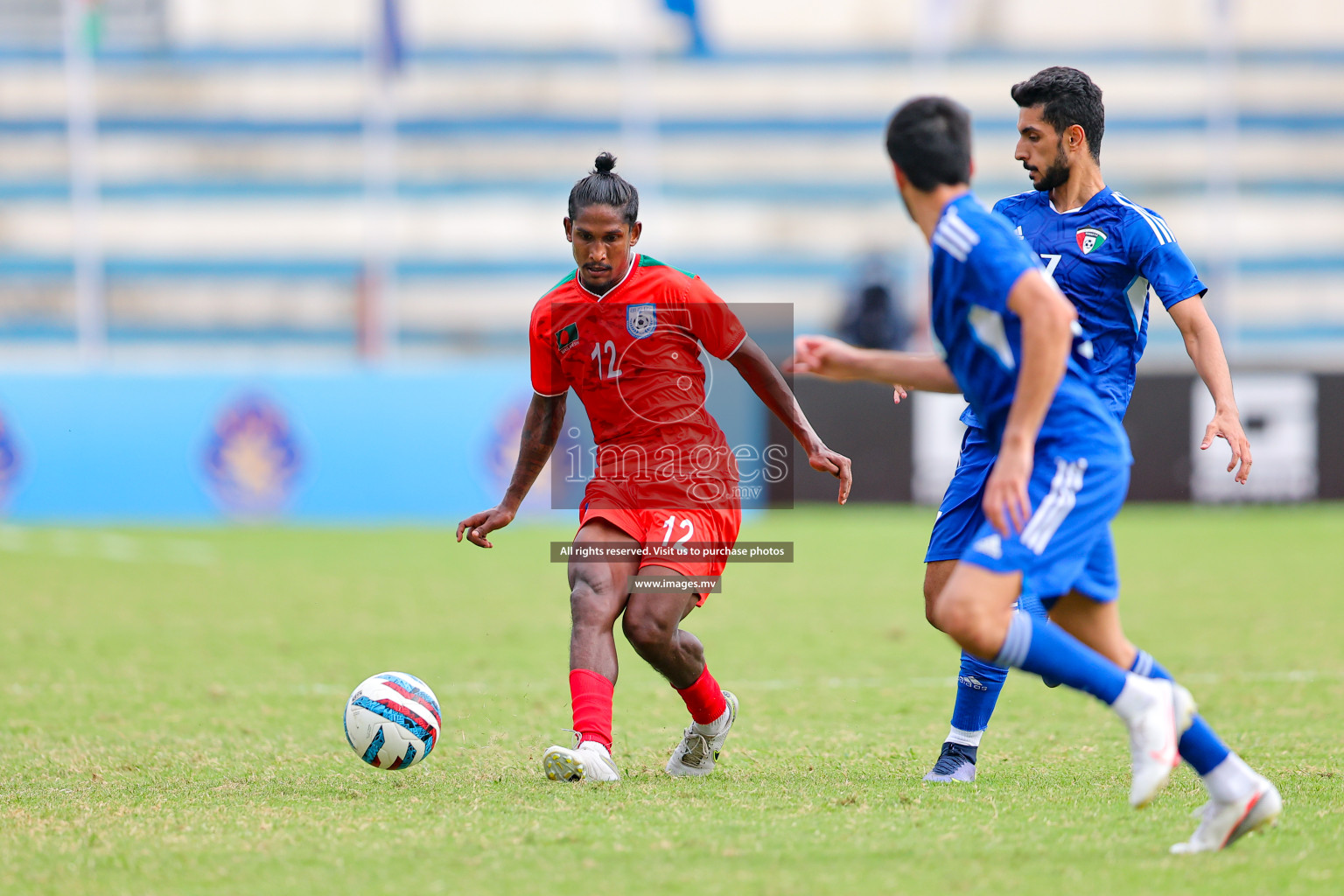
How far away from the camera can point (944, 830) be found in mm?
4121

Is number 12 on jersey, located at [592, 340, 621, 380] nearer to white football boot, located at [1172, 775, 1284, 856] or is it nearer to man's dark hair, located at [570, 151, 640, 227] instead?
man's dark hair, located at [570, 151, 640, 227]

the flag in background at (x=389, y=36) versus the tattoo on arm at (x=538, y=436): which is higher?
the flag in background at (x=389, y=36)

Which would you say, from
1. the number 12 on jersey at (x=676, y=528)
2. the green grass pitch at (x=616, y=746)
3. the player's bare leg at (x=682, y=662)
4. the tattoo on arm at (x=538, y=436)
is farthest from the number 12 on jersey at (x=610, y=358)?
the green grass pitch at (x=616, y=746)

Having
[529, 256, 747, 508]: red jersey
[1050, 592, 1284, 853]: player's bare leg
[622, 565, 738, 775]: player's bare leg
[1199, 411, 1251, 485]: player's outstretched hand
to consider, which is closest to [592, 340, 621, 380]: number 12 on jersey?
[529, 256, 747, 508]: red jersey

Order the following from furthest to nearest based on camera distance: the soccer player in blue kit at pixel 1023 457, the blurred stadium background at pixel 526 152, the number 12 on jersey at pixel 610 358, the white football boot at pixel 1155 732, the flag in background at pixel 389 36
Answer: the blurred stadium background at pixel 526 152 → the flag in background at pixel 389 36 → the number 12 on jersey at pixel 610 358 → the soccer player in blue kit at pixel 1023 457 → the white football boot at pixel 1155 732

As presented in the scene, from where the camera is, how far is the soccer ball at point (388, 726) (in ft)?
16.4

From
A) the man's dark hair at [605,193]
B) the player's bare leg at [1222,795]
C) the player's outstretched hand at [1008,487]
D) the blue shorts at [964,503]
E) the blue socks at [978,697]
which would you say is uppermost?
the man's dark hair at [605,193]

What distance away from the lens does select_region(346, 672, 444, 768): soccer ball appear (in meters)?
5.01

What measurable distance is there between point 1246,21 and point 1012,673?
3012 cm

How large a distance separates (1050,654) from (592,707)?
1.63 metres

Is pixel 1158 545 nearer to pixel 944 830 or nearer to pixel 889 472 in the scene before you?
pixel 889 472

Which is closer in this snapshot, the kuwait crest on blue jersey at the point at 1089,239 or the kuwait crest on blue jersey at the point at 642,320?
the kuwait crest on blue jersey at the point at 1089,239

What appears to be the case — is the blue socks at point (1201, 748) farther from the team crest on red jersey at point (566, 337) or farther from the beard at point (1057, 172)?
the team crest on red jersey at point (566, 337)

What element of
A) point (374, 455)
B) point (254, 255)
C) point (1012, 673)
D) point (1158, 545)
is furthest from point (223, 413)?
point (254, 255)
